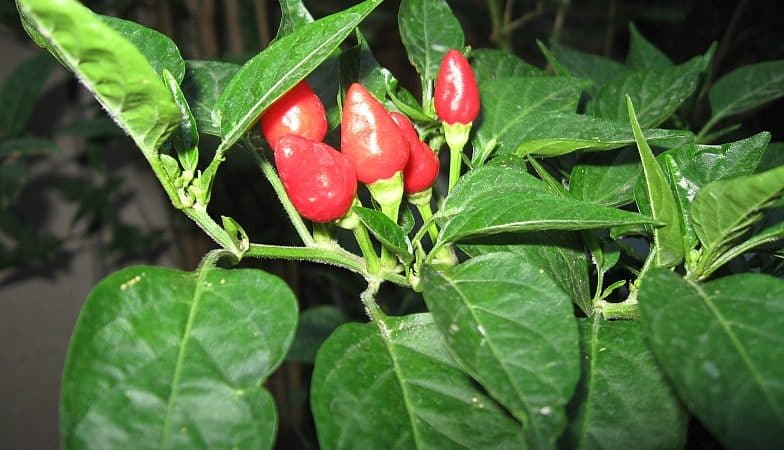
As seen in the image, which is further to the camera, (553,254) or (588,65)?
(588,65)

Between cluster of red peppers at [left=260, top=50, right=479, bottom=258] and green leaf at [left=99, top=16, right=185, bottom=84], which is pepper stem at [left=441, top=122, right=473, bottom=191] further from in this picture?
green leaf at [left=99, top=16, right=185, bottom=84]

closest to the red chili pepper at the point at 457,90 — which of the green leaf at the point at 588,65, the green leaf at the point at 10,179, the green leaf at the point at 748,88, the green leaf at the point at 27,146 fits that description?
the green leaf at the point at 588,65

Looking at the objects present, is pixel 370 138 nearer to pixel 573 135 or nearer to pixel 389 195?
pixel 389 195

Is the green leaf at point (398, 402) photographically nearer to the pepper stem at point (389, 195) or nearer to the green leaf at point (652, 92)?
the pepper stem at point (389, 195)

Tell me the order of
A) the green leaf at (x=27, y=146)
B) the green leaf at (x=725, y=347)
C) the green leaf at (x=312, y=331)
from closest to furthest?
the green leaf at (x=725, y=347)
the green leaf at (x=312, y=331)
the green leaf at (x=27, y=146)

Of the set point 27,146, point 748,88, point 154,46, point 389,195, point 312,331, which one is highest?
point 154,46

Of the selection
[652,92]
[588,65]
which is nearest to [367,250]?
[652,92]

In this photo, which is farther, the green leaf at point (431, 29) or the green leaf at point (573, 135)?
the green leaf at point (431, 29)

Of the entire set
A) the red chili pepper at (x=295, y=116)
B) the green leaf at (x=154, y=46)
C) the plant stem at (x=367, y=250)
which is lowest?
the plant stem at (x=367, y=250)

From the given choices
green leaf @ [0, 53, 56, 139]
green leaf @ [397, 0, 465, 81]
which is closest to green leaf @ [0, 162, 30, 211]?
green leaf @ [0, 53, 56, 139]
